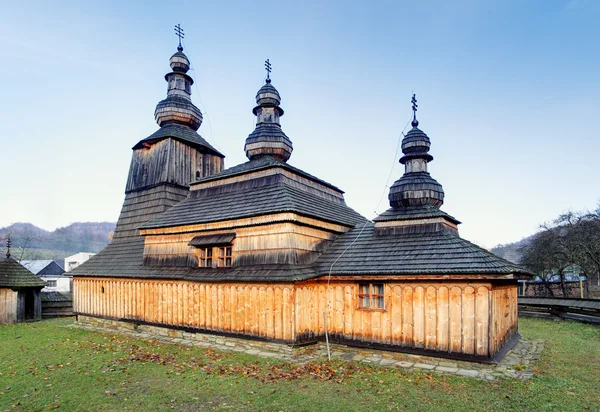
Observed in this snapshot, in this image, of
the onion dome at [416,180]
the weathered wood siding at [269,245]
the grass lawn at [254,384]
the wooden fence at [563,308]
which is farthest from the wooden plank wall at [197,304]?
the wooden fence at [563,308]

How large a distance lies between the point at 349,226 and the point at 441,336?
19.8 feet

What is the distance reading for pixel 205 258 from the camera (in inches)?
536

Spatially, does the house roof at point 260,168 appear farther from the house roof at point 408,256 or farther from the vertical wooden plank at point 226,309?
the vertical wooden plank at point 226,309

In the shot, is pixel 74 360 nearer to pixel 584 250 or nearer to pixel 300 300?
pixel 300 300

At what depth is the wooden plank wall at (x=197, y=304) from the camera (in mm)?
11234

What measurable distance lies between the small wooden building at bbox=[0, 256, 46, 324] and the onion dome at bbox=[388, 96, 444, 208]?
743 inches

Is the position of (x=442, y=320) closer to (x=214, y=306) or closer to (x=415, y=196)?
(x=415, y=196)

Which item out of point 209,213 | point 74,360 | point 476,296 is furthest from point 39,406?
point 476,296

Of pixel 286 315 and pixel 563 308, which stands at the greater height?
pixel 286 315

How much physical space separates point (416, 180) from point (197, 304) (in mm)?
9045

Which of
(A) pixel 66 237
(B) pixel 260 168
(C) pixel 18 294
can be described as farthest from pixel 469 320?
(A) pixel 66 237

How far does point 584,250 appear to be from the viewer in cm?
2520

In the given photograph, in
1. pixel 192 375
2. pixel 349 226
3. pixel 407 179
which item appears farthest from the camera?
pixel 349 226

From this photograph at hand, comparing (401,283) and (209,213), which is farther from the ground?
(209,213)
